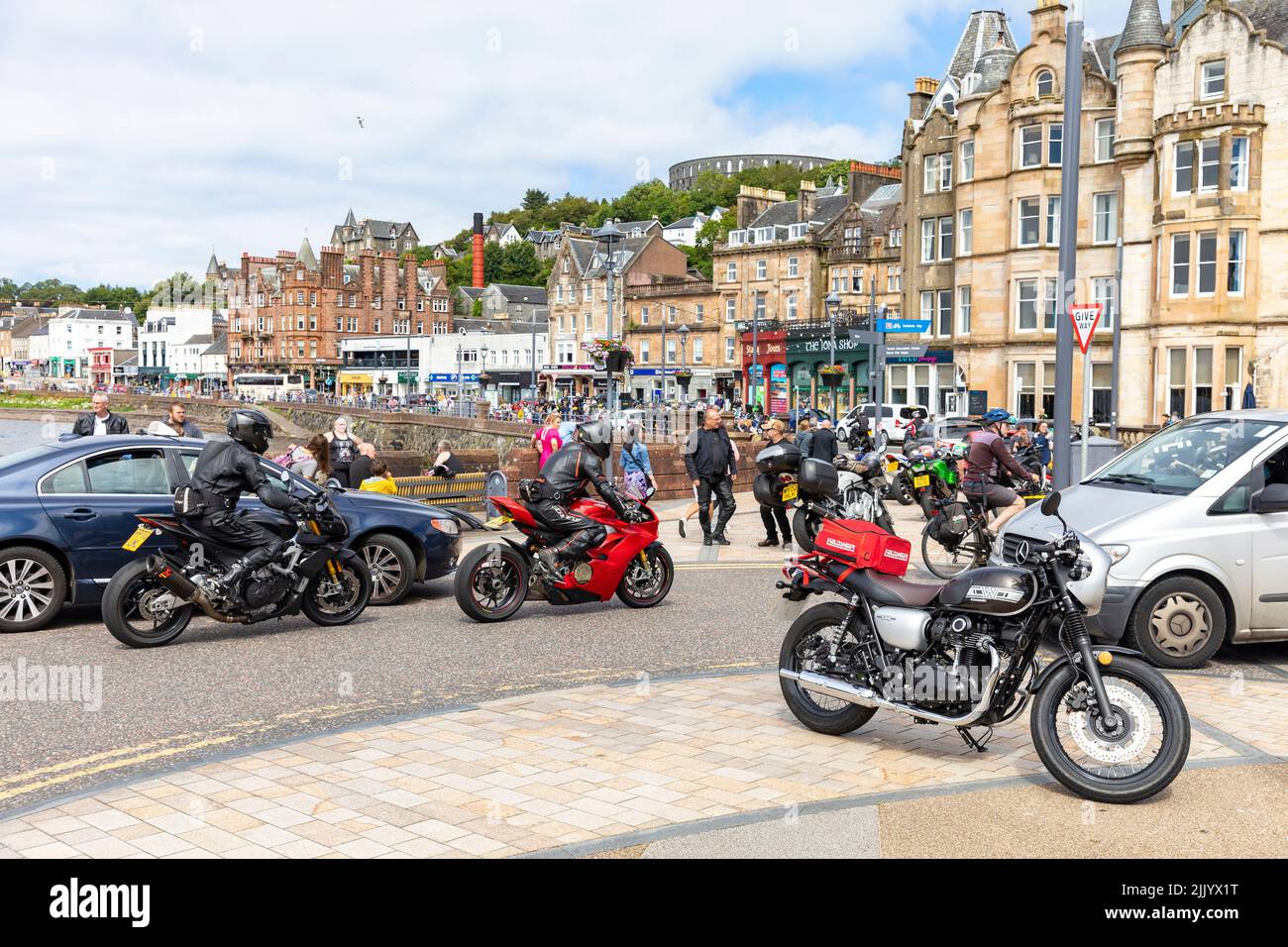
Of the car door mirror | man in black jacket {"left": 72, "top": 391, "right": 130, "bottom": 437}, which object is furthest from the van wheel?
man in black jacket {"left": 72, "top": 391, "right": 130, "bottom": 437}

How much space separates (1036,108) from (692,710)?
40.2 meters

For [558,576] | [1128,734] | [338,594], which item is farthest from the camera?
[558,576]

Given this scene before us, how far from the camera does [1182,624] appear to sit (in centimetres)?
880

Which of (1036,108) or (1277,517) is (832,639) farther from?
(1036,108)

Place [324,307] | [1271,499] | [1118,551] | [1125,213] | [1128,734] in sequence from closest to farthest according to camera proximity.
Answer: [1128,734], [1271,499], [1118,551], [1125,213], [324,307]

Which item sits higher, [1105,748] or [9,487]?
[9,487]

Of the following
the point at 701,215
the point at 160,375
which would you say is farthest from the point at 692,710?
the point at 160,375

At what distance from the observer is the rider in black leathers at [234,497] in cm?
949

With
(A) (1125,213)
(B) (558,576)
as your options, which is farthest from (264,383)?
(B) (558,576)

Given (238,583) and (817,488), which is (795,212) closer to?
(238,583)

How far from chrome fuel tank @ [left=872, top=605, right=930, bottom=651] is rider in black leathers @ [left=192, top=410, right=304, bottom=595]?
5.23 meters

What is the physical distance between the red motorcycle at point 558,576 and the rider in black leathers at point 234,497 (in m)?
1.71

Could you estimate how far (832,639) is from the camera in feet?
22.0

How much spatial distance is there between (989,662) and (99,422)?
11.8 meters
